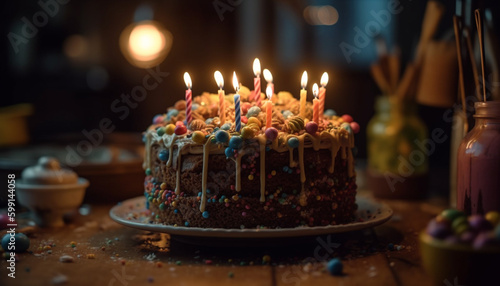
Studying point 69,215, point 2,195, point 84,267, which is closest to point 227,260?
point 84,267

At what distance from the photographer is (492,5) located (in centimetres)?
256

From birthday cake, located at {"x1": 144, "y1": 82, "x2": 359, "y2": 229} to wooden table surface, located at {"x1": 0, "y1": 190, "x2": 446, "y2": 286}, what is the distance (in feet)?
0.32

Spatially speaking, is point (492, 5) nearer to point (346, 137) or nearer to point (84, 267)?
point (346, 137)

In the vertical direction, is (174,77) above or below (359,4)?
below

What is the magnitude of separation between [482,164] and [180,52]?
4.20 meters

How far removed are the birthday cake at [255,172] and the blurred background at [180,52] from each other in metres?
2.42

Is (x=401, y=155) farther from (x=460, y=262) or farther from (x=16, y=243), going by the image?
(x=16, y=243)

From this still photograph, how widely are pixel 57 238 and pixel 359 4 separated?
3651 millimetres

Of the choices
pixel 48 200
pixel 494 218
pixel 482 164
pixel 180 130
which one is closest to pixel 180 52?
pixel 48 200

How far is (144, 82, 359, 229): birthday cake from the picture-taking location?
1889 millimetres

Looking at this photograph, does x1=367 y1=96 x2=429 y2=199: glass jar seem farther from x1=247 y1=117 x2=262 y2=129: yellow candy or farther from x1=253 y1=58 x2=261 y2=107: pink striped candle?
x1=247 y1=117 x2=262 y2=129: yellow candy

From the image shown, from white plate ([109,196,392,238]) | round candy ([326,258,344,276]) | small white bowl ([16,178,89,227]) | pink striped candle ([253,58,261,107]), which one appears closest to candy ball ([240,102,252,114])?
pink striped candle ([253,58,261,107])

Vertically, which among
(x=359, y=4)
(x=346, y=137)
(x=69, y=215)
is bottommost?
(x=69, y=215)

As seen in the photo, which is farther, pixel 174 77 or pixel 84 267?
pixel 174 77
